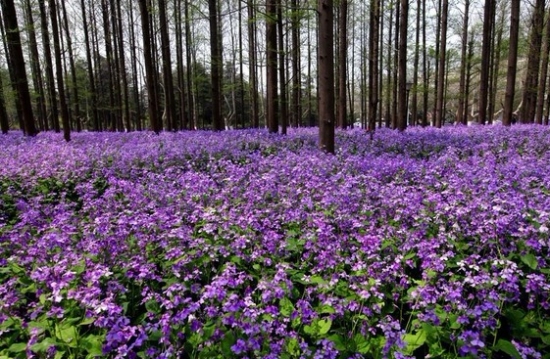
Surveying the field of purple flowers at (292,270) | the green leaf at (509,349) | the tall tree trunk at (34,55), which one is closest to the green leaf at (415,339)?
the field of purple flowers at (292,270)

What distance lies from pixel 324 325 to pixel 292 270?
746 millimetres

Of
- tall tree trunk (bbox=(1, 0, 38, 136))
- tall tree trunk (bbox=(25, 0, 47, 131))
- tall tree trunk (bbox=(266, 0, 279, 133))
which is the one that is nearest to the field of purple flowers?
tall tree trunk (bbox=(266, 0, 279, 133))

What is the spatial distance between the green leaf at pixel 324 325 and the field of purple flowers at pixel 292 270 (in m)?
0.01

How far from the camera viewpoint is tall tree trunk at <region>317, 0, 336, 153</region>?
23.9 feet

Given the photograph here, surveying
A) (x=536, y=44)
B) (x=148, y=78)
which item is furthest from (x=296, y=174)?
(x=536, y=44)

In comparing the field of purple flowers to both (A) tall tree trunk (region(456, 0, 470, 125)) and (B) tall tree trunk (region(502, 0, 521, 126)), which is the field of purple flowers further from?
(A) tall tree trunk (region(456, 0, 470, 125))

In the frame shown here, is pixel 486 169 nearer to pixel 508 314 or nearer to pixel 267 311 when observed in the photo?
pixel 508 314

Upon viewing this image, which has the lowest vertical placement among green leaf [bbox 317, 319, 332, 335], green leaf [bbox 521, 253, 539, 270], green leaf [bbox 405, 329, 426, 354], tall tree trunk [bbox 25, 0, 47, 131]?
green leaf [bbox 405, 329, 426, 354]

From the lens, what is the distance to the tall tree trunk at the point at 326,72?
287 inches

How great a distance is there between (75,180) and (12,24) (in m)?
10.6

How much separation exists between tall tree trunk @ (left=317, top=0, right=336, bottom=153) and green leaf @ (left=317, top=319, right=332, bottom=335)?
5.40 meters

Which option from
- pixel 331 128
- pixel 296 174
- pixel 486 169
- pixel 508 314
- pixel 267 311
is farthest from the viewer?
pixel 331 128

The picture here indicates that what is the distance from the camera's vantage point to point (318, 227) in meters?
3.79

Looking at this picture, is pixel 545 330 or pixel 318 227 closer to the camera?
pixel 545 330
